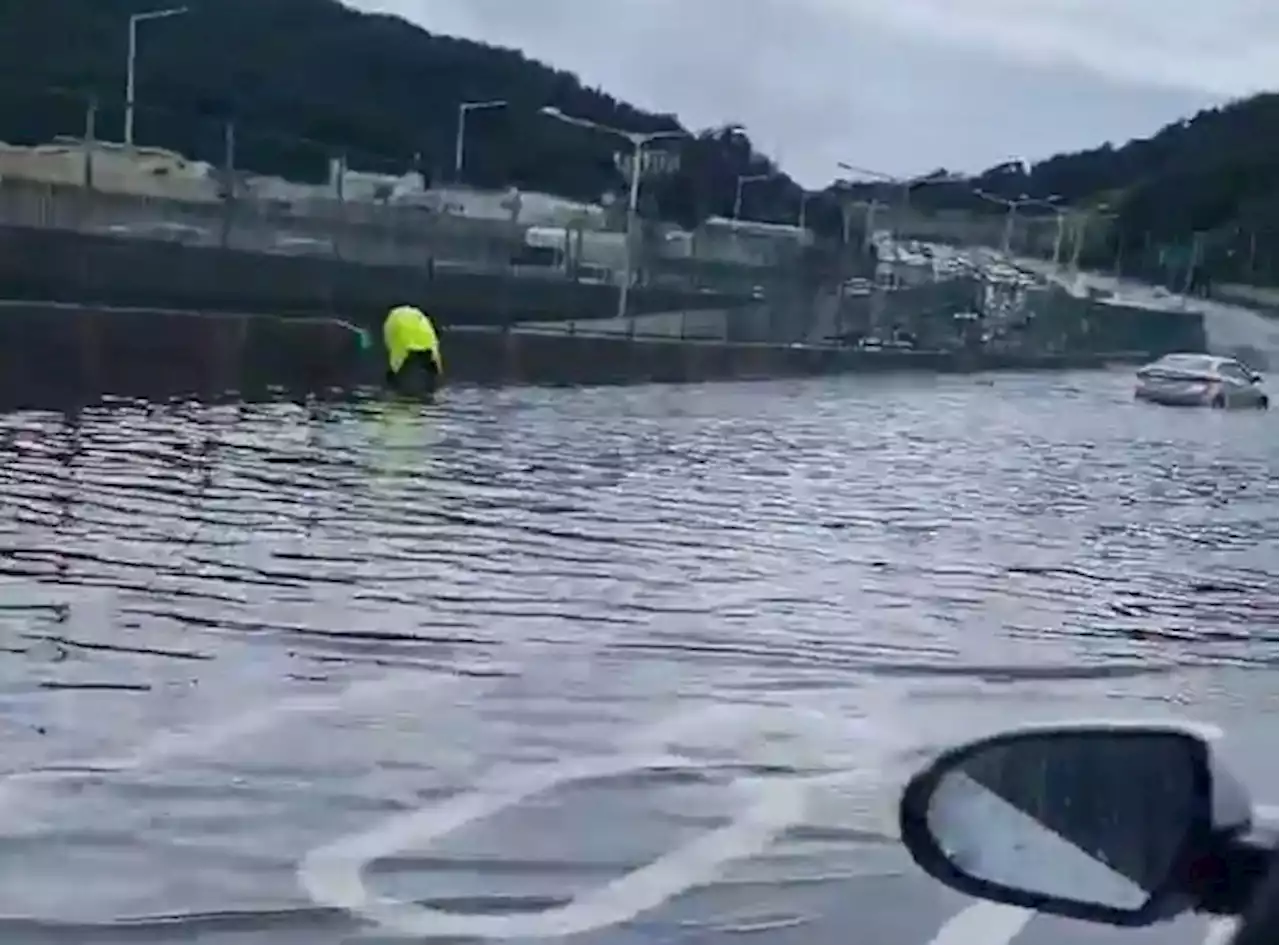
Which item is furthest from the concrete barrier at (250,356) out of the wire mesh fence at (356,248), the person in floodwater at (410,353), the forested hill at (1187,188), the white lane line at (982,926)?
the forested hill at (1187,188)

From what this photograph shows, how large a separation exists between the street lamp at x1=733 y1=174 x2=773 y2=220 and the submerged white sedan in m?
38.2

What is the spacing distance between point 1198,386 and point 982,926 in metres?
43.6

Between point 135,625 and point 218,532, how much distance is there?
358 centimetres

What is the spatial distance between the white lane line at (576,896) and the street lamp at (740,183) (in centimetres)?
7935

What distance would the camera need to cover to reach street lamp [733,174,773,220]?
88875 mm

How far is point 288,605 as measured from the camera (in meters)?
11.0

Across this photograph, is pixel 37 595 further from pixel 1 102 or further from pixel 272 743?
pixel 1 102

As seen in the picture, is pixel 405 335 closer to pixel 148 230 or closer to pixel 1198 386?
pixel 148 230

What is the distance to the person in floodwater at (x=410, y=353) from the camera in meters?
28.7

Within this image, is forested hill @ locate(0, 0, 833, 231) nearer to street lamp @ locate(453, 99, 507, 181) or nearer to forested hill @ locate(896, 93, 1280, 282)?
street lamp @ locate(453, 99, 507, 181)

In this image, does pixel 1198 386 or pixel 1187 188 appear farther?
pixel 1187 188

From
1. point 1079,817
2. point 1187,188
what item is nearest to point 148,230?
point 1079,817

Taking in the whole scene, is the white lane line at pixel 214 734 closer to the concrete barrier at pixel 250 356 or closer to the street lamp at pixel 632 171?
the concrete barrier at pixel 250 356

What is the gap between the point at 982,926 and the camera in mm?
5945
